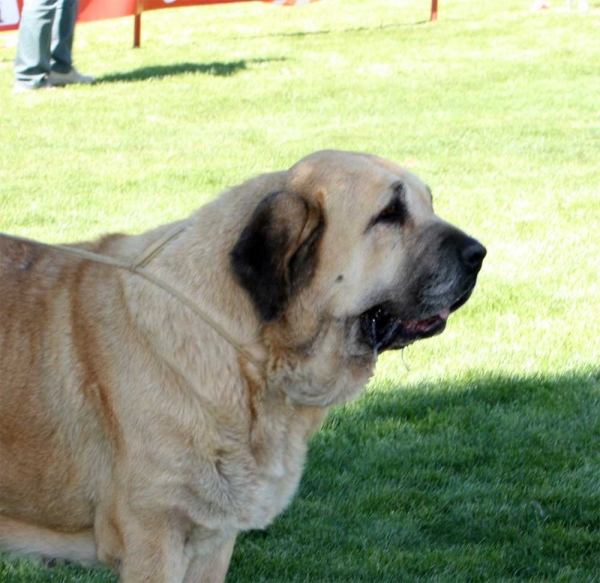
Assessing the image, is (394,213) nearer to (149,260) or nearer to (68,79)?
(149,260)

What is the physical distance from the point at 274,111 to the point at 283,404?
9.05 meters

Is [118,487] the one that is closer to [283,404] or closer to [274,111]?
[283,404]

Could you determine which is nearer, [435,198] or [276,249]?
[276,249]

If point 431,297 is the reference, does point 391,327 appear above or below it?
below

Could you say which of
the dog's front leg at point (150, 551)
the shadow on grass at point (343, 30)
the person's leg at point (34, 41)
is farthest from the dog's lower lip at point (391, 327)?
the shadow on grass at point (343, 30)

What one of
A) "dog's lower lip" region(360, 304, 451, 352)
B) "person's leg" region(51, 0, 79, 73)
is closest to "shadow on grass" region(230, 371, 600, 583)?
"dog's lower lip" region(360, 304, 451, 352)

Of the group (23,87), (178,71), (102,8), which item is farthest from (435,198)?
(102,8)

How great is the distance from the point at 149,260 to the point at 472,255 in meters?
1.04

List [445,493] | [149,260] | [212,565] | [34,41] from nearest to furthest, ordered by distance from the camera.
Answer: [149,260] < [212,565] < [445,493] < [34,41]

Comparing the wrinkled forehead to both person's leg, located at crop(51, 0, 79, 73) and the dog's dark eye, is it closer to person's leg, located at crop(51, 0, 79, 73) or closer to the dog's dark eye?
the dog's dark eye

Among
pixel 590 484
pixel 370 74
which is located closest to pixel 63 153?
pixel 370 74

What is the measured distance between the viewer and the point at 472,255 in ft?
10.8

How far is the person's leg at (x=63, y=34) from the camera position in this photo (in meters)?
12.2

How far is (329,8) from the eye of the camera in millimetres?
20922
